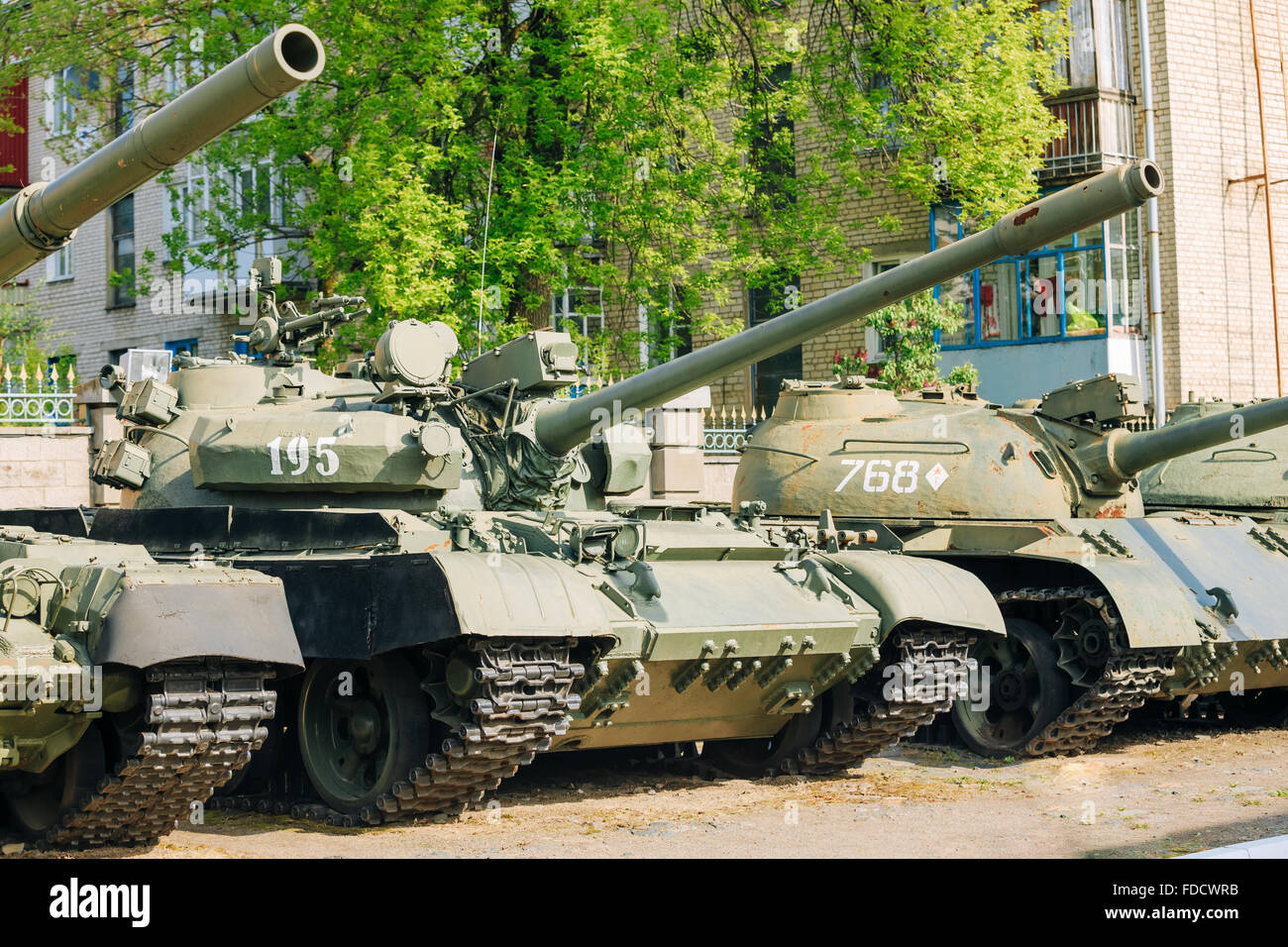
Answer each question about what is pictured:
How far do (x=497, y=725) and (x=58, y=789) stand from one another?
2.40m

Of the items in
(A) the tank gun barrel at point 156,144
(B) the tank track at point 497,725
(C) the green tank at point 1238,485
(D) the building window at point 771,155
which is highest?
(D) the building window at point 771,155

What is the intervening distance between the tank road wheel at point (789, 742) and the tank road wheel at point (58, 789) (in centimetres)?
442

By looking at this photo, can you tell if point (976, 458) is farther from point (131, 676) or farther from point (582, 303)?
point (582, 303)

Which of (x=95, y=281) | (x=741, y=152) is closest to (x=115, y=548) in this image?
(x=741, y=152)

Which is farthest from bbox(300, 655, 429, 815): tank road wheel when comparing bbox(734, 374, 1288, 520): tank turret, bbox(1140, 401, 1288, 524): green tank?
bbox(1140, 401, 1288, 524): green tank

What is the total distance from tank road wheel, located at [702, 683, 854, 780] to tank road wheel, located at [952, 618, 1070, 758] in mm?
1729

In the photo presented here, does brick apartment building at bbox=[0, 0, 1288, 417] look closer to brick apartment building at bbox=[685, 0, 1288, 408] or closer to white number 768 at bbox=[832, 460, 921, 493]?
brick apartment building at bbox=[685, 0, 1288, 408]

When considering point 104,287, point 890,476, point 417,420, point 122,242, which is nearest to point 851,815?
point 417,420

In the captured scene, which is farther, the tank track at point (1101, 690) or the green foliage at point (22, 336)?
the green foliage at point (22, 336)

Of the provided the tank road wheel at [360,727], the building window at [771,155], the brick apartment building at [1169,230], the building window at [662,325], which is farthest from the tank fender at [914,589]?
the brick apartment building at [1169,230]

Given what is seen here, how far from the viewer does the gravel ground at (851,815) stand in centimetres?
819

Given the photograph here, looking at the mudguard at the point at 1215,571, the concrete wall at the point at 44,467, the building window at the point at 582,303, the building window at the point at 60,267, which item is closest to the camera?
the mudguard at the point at 1215,571

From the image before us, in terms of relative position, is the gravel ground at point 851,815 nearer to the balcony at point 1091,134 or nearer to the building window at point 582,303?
the building window at point 582,303

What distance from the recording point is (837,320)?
9406mm
